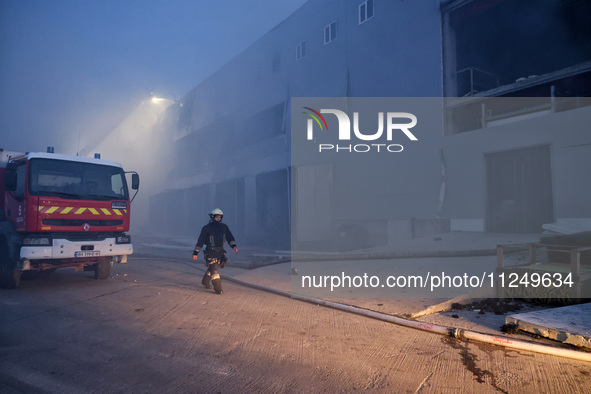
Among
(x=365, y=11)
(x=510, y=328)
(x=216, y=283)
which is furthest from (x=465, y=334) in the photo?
(x=365, y=11)

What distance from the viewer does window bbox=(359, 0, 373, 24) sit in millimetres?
17469

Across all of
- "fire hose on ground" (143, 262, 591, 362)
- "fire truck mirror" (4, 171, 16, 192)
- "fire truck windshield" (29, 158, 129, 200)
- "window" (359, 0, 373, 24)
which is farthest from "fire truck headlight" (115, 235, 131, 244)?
"window" (359, 0, 373, 24)

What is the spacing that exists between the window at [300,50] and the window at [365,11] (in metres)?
4.24

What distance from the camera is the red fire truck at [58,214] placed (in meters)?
7.66

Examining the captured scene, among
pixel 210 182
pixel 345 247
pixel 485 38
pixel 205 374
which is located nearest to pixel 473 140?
pixel 485 38

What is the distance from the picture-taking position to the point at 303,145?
2088 cm

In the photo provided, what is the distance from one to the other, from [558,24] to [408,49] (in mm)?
5202

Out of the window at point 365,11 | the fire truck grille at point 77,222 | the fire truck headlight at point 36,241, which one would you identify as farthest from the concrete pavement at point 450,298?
the window at point 365,11

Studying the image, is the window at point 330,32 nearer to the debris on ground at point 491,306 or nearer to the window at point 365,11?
the window at point 365,11

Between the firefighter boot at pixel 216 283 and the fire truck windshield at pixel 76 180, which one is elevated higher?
the fire truck windshield at pixel 76 180

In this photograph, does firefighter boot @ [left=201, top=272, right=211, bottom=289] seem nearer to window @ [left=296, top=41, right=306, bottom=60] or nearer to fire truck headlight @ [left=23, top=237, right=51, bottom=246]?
fire truck headlight @ [left=23, top=237, right=51, bottom=246]

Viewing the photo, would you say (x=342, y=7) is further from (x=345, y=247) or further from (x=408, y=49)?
(x=345, y=247)

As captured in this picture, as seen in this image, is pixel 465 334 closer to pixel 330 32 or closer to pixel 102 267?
pixel 102 267

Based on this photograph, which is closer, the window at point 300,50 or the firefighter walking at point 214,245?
the firefighter walking at point 214,245
